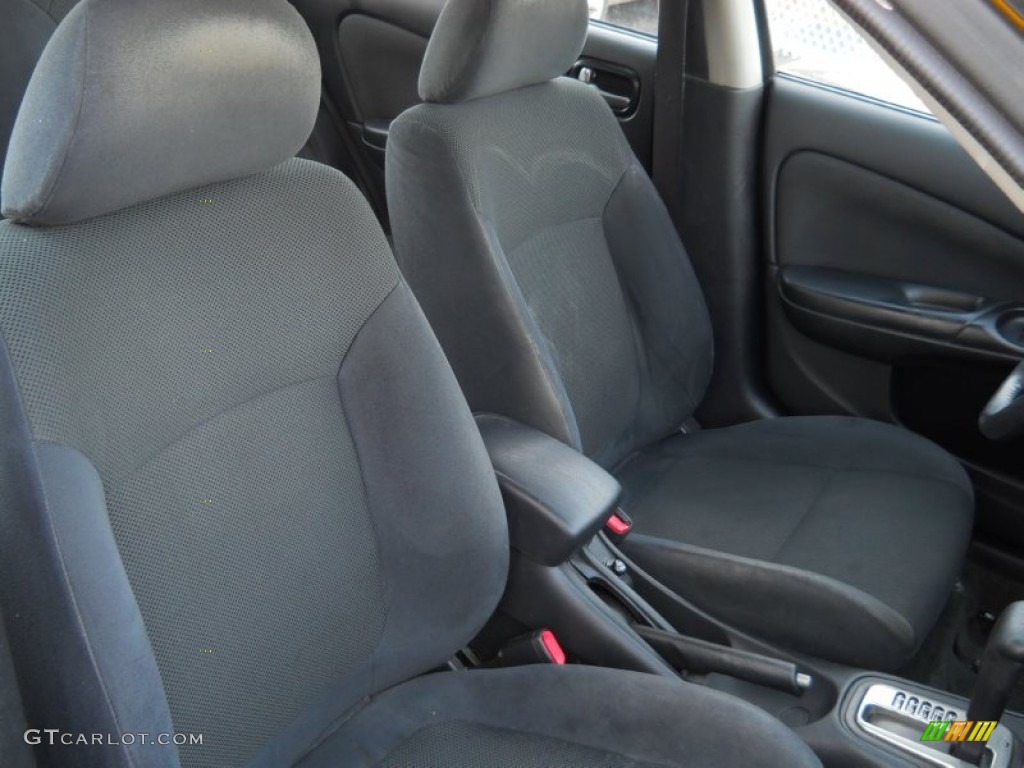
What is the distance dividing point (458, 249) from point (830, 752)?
0.89m

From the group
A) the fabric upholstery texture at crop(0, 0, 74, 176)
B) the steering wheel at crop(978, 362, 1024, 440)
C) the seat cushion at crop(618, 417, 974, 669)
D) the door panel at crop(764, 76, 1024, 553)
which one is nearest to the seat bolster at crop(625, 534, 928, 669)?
the seat cushion at crop(618, 417, 974, 669)

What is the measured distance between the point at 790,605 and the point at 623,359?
0.57m

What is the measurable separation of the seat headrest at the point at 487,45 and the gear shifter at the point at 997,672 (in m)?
1.04

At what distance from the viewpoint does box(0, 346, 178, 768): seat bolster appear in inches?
40.1

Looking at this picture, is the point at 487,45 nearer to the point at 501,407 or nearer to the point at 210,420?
the point at 501,407

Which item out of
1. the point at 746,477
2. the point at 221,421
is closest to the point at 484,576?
the point at 221,421

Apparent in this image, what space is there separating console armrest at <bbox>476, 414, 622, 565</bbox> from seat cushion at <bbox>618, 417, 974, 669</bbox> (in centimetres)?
24

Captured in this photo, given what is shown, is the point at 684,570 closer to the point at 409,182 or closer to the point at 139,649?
the point at 409,182

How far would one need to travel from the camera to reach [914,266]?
7.22ft

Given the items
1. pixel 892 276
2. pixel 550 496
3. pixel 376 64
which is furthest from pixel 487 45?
→ pixel 376 64

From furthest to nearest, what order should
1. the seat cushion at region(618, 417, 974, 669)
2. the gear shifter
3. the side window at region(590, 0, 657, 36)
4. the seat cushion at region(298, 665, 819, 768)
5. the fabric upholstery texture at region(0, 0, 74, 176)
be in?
the side window at region(590, 0, 657, 36)
the fabric upholstery texture at region(0, 0, 74, 176)
the seat cushion at region(618, 417, 974, 669)
the seat cushion at region(298, 665, 819, 768)
the gear shifter

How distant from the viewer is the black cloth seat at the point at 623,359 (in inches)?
65.6

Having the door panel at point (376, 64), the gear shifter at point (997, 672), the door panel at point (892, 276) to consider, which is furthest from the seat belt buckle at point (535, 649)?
the door panel at point (376, 64)

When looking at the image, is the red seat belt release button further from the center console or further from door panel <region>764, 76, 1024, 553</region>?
door panel <region>764, 76, 1024, 553</region>
